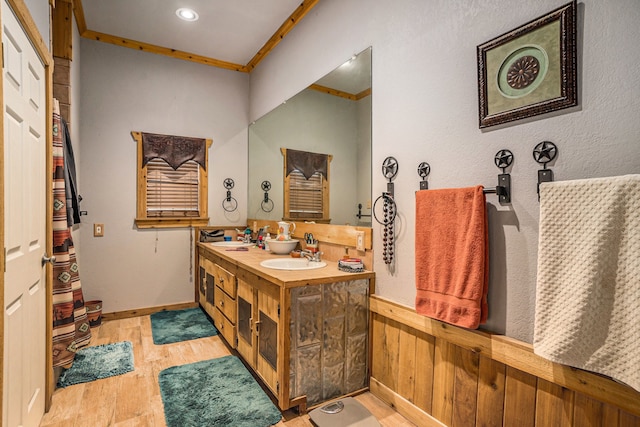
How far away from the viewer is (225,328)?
281cm

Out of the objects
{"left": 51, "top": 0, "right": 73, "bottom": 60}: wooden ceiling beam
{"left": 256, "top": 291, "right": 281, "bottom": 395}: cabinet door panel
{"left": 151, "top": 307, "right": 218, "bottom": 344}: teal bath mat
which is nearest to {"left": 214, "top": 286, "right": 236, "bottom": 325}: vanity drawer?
{"left": 151, "top": 307, "right": 218, "bottom": 344}: teal bath mat

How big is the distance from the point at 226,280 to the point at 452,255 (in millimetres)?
1859

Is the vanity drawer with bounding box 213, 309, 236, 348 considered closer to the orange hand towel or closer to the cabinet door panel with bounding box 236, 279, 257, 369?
the cabinet door panel with bounding box 236, 279, 257, 369

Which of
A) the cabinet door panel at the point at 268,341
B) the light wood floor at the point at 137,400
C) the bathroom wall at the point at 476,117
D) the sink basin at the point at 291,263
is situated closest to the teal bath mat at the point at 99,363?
the light wood floor at the point at 137,400

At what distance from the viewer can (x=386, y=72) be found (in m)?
2.09

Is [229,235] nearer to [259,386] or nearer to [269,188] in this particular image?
[269,188]

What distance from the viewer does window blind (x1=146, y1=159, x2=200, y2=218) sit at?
12.1ft

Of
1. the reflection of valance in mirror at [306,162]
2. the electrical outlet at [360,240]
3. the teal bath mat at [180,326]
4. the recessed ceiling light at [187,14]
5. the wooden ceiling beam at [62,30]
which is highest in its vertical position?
the recessed ceiling light at [187,14]

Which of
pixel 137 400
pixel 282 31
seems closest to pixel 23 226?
pixel 137 400

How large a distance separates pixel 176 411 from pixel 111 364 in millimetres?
946

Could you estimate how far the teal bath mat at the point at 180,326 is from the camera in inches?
120

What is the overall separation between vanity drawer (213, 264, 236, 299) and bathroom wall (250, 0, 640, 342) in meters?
1.15

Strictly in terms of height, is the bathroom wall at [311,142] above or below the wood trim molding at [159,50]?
below

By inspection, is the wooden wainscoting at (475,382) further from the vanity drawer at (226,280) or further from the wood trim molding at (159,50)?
the wood trim molding at (159,50)
